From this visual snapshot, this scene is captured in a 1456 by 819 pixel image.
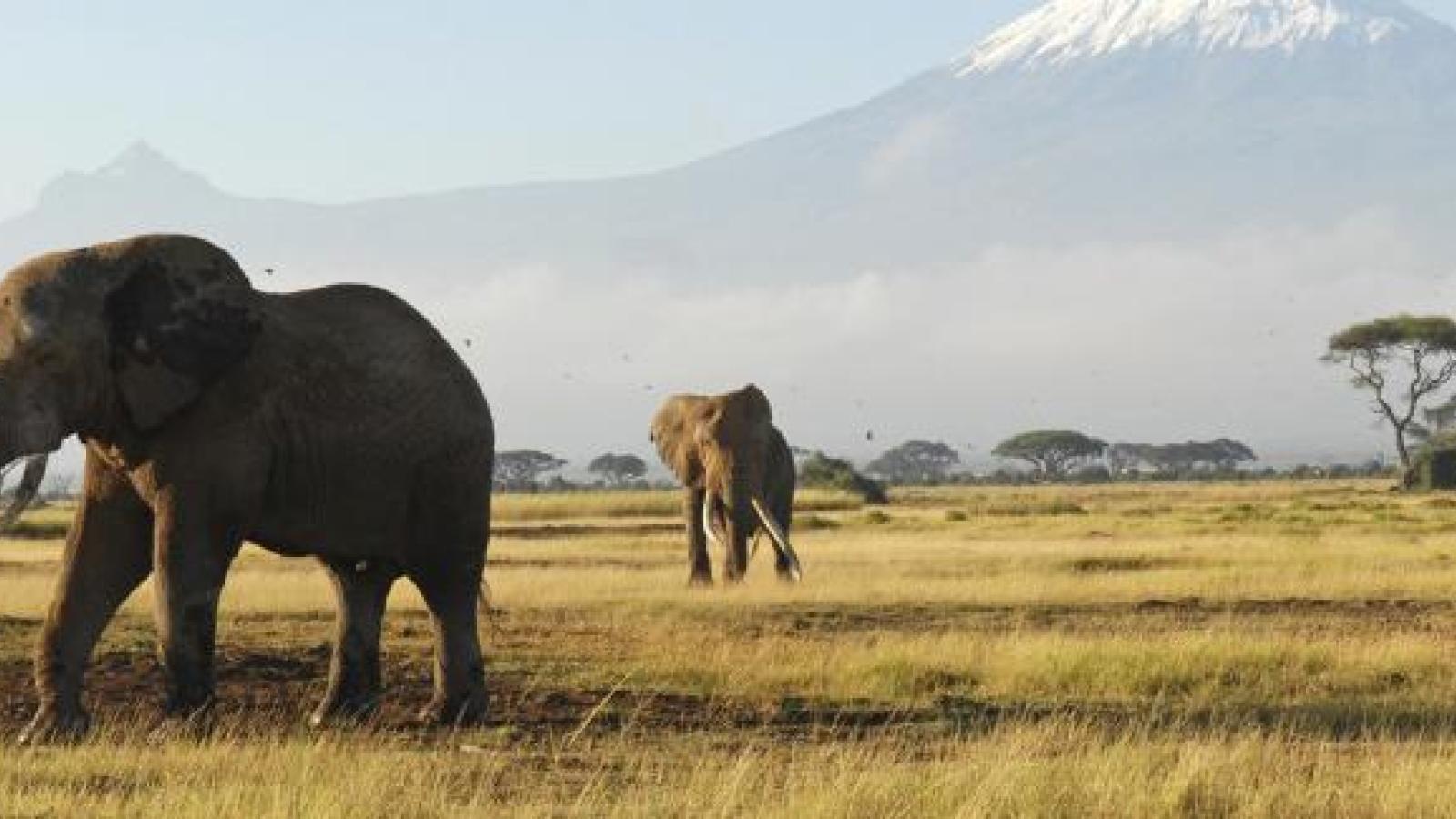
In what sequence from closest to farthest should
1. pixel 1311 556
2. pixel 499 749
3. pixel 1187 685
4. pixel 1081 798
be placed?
1. pixel 1081 798
2. pixel 499 749
3. pixel 1187 685
4. pixel 1311 556

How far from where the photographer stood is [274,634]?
859 inches

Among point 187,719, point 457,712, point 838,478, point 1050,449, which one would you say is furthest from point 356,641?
point 1050,449

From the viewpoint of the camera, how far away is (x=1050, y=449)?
569ft

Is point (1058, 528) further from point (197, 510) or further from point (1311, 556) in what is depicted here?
point (197, 510)

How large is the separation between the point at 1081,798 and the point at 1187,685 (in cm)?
661

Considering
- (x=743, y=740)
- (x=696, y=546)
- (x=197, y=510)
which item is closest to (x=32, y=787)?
(x=197, y=510)

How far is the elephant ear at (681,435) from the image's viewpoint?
1273 inches

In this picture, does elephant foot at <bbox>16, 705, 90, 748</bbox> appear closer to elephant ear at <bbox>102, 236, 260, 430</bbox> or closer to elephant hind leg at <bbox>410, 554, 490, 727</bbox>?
elephant ear at <bbox>102, 236, 260, 430</bbox>

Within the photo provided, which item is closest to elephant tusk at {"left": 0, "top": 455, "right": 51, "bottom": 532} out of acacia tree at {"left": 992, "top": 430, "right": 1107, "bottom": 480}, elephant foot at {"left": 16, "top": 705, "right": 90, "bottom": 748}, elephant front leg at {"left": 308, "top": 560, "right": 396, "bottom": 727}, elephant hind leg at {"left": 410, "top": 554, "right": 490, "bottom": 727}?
elephant foot at {"left": 16, "top": 705, "right": 90, "bottom": 748}

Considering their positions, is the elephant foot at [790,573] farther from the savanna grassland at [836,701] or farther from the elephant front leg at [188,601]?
the elephant front leg at [188,601]

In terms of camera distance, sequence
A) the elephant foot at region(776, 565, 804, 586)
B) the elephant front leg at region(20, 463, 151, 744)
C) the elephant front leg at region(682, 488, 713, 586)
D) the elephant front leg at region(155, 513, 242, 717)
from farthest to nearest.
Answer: the elephant front leg at region(682, 488, 713, 586) → the elephant foot at region(776, 565, 804, 586) → the elephant front leg at region(20, 463, 151, 744) → the elephant front leg at region(155, 513, 242, 717)

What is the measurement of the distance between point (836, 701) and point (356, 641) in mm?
3444

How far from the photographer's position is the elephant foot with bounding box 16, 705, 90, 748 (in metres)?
12.6

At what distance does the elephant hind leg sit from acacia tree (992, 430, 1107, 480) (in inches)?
6289
